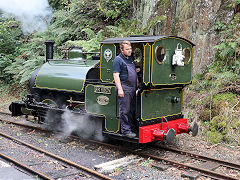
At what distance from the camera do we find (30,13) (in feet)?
51.5

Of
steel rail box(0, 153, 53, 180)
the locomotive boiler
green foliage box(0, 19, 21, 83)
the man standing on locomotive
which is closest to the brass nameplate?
the locomotive boiler

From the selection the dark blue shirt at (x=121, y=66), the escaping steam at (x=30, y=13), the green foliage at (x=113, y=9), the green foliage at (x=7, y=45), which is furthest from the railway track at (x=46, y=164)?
the escaping steam at (x=30, y=13)

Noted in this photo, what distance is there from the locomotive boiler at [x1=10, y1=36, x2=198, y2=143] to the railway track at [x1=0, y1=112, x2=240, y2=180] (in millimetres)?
445

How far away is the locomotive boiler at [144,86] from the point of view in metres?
5.53

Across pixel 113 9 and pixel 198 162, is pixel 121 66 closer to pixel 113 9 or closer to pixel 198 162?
pixel 198 162

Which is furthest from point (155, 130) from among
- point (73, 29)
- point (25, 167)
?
point (73, 29)

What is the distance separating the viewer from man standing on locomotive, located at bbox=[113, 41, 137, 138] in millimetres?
5484

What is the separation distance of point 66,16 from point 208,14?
756 cm

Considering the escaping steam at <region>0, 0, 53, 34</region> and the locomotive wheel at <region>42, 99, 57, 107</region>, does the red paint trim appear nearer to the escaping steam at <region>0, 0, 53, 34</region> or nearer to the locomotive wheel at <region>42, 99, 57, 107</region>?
the locomotive wheel at <region>42, 99, 57, 107</region>

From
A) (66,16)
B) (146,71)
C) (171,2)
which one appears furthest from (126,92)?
(66,16)

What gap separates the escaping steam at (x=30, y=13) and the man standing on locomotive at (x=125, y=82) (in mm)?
10685

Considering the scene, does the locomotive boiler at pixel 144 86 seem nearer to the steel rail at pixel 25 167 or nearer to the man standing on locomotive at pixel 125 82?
the man standing on locomotive at pixel 125 82

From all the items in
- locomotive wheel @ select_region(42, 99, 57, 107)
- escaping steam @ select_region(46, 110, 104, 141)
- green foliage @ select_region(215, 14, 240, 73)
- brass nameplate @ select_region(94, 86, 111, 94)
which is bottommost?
escaping steam @ select_region(46, 110, 104, 141)

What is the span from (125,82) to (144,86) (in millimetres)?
376
